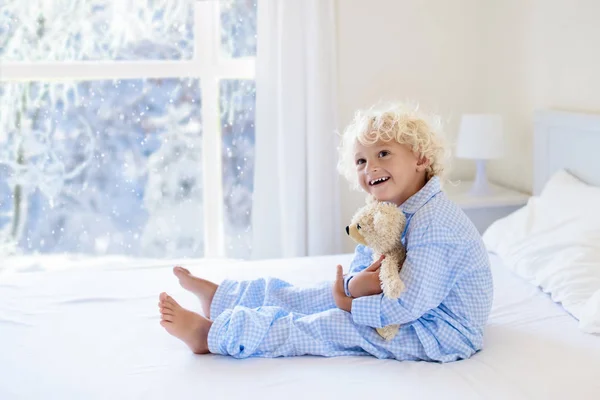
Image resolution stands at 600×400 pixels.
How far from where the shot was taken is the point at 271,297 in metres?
1.95

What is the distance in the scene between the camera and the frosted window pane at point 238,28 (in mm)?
3189

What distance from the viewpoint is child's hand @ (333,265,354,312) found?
1.79 m

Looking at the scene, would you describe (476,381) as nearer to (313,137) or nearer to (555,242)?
(555,242)

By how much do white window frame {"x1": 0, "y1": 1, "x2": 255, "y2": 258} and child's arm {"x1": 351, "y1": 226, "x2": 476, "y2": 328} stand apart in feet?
5.51

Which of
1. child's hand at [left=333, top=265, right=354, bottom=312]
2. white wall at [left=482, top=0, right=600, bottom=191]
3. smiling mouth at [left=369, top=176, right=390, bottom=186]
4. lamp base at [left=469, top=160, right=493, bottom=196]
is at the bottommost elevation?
child's hand at [left=333, top=265, right=354, bottom=312]

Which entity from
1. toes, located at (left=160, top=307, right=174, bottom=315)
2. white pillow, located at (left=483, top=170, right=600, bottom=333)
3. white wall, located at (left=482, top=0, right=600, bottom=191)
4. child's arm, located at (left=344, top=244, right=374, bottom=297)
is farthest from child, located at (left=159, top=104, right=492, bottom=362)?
white wall, located at (left=482, top=0, right=600, bottom=191)

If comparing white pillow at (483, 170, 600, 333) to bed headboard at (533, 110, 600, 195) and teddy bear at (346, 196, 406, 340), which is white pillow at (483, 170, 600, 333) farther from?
teddy bear at (346, 196, 406, 340)

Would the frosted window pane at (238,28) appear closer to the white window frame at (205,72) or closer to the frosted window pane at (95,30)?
the white window frame at (205,72)

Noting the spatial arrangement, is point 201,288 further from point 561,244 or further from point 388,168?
point 561,244

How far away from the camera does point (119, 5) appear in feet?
10.3

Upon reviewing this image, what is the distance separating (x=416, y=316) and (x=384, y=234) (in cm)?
20

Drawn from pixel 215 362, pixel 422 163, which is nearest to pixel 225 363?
pixel 215 362

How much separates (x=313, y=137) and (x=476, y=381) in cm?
165

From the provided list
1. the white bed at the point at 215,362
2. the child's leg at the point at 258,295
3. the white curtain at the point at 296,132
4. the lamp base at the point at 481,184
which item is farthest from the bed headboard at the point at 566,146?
the child's leg at the point at 258,295
